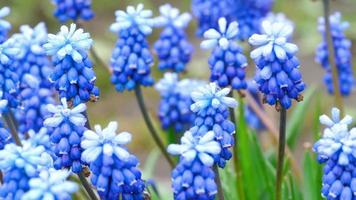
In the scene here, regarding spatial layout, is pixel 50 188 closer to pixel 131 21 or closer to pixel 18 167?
pixel 18 167

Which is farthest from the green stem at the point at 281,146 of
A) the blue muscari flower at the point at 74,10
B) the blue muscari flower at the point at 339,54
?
the blue muscari flower at the point at 74,10

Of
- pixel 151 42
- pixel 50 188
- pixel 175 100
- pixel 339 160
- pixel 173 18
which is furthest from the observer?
pixel 151 42

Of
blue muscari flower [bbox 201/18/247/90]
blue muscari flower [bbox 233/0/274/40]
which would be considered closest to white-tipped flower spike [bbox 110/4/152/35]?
blue muscari flower [bbox 201/18/247/90]

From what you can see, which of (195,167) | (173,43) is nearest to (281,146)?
(195,167)

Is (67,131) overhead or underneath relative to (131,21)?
underneath

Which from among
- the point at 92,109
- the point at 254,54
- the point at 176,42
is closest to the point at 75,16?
the point at 176,42

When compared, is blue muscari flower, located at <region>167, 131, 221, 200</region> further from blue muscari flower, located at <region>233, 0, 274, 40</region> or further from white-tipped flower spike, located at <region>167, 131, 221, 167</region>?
blue muscari flower, located at <region>233, 0, 274, 40</region>

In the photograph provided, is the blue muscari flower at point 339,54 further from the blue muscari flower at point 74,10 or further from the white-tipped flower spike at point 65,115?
the white-tipped flower spike at point 65,115
